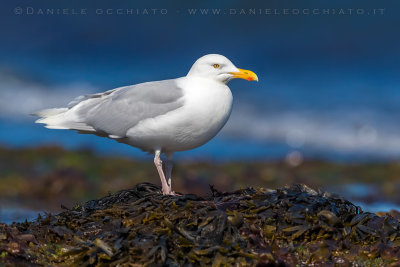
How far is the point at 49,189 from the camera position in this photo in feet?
36.4

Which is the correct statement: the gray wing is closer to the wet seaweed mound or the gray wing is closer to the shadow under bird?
the shadow under bird

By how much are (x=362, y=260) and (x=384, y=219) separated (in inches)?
28.9

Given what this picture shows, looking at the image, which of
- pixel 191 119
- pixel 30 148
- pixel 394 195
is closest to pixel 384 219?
pixel 191 119

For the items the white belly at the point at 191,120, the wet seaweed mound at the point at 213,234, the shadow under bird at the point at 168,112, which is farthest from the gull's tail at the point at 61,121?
the wet seaweed mound at the point at 213,234

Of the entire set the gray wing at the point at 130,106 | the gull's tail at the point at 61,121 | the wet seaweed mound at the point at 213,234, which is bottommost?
the wet seaweed mound at the point at 213,234

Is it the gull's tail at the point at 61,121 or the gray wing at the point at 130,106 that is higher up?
the gray wing at the point at 130,106

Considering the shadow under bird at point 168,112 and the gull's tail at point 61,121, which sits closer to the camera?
the shadow under bird at point 168,112

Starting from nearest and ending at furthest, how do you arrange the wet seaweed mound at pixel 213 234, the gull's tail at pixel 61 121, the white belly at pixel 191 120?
the wet seaweed mound at pixel 213 234
the white belly at pixel 191 120
the gull's tail at pixel 61 121

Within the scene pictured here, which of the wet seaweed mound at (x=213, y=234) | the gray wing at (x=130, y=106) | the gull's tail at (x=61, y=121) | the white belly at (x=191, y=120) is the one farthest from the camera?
the gull's tail at (x=61, y=121)

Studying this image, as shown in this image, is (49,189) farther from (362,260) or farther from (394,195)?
(362,260)

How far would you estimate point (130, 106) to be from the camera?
660 centimetres

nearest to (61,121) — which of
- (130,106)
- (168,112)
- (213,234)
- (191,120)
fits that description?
(130,106)

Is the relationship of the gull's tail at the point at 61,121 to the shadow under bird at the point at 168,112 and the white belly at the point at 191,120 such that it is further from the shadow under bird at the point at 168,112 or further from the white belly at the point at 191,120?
the white belly at the point at 191,120

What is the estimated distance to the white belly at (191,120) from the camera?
6.06m
